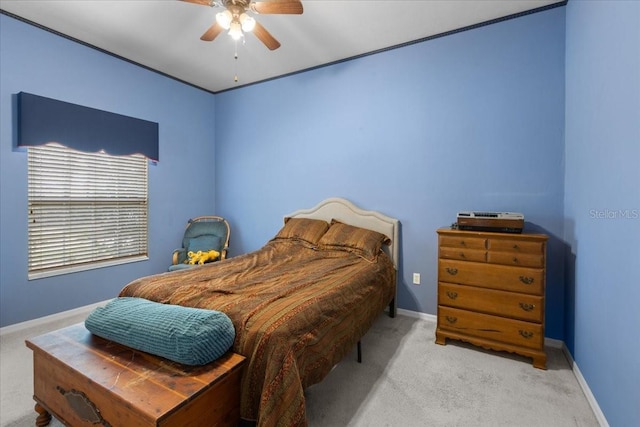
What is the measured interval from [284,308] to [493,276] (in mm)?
1675

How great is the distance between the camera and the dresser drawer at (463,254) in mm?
2307

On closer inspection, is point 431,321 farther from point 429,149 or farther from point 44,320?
point 44,320

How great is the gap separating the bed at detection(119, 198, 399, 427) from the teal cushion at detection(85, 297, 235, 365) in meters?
0.13

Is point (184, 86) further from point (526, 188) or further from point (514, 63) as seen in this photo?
point (526, 188)

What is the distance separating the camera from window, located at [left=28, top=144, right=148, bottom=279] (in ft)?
9.27

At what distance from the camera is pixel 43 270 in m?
2.86

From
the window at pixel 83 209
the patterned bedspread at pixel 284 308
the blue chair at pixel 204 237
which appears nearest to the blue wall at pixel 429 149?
the window at pixel 83 209

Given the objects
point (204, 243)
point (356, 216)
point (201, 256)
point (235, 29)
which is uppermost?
point (235, 29)

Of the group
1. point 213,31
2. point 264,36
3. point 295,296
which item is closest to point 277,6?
point 264,36

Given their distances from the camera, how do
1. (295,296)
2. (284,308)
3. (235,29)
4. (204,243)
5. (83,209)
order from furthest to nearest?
(204,243), (83,209), (235,29), (295,296), (284,308)

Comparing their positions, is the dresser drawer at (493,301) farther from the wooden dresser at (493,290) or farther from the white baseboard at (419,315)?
the white baseboard at (419,315)

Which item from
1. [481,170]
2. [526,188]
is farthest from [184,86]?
[526,188]

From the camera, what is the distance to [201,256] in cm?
355

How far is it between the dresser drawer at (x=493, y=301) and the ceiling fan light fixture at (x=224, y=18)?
8.56ft
